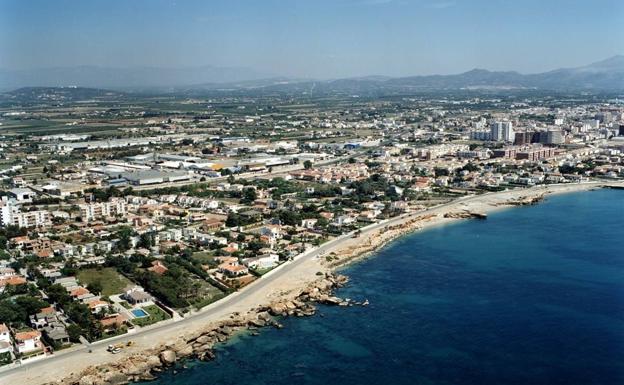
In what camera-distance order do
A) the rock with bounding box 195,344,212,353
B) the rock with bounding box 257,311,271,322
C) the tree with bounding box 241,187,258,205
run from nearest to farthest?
1. the rock with bounding box 195,344,212,353
2. the rock with bounding box 257,311,271,322
3. the tree with bounding box 241,187,258,205

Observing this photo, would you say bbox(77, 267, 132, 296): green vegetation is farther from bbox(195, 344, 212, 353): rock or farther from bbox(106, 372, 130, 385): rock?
bbox(106, 372, 130, 385): rock

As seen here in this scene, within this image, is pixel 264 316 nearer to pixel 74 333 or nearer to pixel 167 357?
pixel 167 357

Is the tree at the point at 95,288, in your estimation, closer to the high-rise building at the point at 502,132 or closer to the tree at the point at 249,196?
the tree at the point at 249,196

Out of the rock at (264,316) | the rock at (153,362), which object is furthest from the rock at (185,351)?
the rock at (264,316)

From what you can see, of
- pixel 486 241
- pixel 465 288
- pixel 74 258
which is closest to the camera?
pixel 465 288

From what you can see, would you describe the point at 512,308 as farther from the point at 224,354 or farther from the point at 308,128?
the point at 308,128

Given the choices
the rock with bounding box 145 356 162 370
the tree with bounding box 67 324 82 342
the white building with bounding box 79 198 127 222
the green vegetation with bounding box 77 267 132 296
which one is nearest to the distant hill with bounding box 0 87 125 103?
the white building with bounding box 79 198 127 222

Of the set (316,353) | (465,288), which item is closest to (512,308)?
(465,288)
